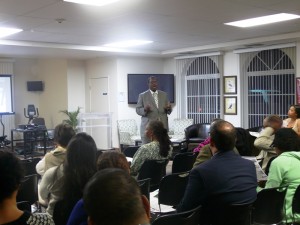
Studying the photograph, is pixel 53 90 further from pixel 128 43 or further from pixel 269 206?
pixel 269 206

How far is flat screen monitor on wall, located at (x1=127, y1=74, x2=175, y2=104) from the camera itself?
10.2 meters

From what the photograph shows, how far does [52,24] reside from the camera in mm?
6137

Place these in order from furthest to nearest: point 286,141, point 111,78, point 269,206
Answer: point 111,78 → point 286,141 → point 269,206

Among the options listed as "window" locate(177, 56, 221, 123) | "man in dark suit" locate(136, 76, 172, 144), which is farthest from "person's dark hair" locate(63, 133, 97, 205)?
"window" locate(177, 56, 221, 123)

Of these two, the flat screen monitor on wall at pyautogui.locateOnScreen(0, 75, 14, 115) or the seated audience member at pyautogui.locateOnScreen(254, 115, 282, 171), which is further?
the flat screen monitor on wall at pyautogui.locateOnScreen(0, 75, 14, 115)

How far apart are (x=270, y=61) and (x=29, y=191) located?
6498 millimetres

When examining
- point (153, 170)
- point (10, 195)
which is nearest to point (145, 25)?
point (153, 170)

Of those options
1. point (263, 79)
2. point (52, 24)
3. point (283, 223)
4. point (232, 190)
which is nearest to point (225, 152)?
point (232, 190)

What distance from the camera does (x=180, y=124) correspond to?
1006 centimetres

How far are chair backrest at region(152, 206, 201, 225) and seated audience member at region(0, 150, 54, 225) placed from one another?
0.63 meters

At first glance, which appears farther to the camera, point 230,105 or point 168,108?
point 230,105

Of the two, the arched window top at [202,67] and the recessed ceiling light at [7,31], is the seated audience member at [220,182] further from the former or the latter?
the arched window top at [202,67]

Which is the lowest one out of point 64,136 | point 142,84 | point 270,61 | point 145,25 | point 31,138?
point 31,138

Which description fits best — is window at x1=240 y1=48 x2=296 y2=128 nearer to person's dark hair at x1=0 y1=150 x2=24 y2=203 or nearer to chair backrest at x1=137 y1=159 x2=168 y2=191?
chair backrest at x1=137 y1=159 x2=168 y2=191
